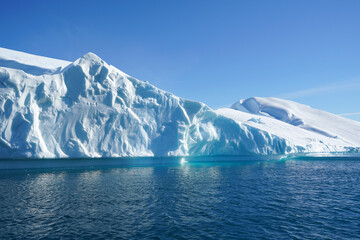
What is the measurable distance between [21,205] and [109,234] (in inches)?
277

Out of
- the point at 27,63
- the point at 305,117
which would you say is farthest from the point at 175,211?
the point at 305,117

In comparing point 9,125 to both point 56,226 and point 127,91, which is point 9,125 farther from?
point 56,226

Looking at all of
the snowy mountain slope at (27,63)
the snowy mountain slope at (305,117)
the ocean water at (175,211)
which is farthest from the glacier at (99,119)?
the snowy mountain slope at (305,117)

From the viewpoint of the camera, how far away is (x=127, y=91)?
112ft

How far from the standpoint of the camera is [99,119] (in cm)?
3103

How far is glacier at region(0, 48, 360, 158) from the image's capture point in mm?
27422

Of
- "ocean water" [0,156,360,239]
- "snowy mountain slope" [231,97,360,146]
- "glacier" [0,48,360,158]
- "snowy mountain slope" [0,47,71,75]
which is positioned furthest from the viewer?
"snowy mountain slope" [231,97,360,146]

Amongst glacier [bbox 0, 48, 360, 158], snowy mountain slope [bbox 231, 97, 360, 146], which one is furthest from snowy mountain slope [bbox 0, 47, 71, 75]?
snowy mountain slope [bbox 231, 97, 360, 146]

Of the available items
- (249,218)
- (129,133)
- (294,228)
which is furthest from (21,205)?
(129,133)

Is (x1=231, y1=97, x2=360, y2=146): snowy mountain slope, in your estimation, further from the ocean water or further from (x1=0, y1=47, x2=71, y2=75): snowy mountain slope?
(x1=0, y1=47, x2=71, y2=75): snowy mountain slope

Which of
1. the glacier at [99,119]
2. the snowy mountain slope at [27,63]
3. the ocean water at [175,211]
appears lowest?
the ocean water at [175,211]

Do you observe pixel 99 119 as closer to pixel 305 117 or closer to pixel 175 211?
pixel 175 211

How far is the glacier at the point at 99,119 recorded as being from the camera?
90.0 ft

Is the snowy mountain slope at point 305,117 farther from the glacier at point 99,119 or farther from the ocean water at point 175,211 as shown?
the ocean water at point 175,211
